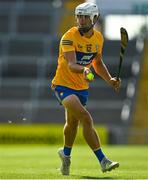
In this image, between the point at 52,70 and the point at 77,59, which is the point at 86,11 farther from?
the point at 52,70

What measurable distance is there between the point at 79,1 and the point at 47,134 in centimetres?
729

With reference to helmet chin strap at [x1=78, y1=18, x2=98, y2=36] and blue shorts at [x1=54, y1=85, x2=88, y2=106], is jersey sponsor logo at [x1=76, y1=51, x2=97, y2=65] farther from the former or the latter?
blue shorts at [x1=54, y1=85, x2=88, y2=106]

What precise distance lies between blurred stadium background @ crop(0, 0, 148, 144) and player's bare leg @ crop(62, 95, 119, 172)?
1443cm

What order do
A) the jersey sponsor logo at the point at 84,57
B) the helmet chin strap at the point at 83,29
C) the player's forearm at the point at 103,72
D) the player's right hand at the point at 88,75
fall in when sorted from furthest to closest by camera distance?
the player's forearm at the point at 103,72 → the jersey sponsor logo at the point at 84,57 → the helmet chin strap at the point at 83,29 → the player's right hand at the point at 88,75

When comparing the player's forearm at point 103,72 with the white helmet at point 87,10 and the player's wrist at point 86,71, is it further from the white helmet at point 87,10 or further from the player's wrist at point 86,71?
the player's wrist at point 86,71

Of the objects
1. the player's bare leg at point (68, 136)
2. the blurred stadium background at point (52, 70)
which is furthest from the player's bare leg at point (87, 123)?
the blurred stadium background at point (52, 70)

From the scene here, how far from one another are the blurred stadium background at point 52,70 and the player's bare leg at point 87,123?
1443 centimetres

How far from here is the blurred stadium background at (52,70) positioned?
86.3 feet

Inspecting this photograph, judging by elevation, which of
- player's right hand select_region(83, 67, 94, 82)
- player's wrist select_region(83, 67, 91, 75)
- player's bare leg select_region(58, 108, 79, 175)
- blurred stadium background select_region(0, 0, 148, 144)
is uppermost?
player's wrist select_region(83, 67, 91, 75)

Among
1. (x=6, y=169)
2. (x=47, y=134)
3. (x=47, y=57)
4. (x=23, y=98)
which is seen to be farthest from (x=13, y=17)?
(x=6, y=169)

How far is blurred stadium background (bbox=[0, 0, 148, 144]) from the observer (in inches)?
1036

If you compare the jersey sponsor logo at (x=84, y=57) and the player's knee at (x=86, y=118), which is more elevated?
the jersey sponsor logo at (x=84, y=57)

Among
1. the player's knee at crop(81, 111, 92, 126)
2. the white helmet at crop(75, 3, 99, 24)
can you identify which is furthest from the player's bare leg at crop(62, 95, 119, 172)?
the white helmet at crop(75, 3, 99, 24)

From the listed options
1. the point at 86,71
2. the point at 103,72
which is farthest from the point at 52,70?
the point at 86,71
